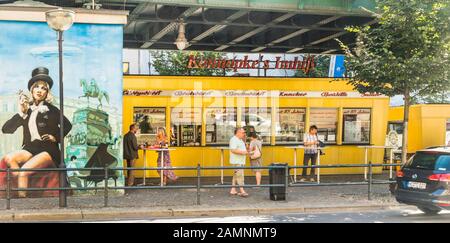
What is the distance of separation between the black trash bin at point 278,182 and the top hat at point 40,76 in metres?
6.16

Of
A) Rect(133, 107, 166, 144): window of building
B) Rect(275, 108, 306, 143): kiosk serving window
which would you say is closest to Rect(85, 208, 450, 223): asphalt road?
Rect(133, 107, 166, 144): window of building

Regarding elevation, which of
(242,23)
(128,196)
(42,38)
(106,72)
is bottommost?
(128,196)

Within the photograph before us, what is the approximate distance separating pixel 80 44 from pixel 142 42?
462 inches

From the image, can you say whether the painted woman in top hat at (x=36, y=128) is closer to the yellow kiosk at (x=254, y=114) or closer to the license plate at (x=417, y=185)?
the yellow kiosk at (x=254, y=114)

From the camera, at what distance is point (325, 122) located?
19.7 m

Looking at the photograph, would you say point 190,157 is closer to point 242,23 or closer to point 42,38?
point 242,23

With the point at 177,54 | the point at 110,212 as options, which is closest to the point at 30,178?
the point at 110,212

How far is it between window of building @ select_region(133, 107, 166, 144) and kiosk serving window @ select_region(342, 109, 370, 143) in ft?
22.6

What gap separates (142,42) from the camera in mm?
25547

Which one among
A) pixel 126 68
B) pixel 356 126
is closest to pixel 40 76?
pixel 126 68

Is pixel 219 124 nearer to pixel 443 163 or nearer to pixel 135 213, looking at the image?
pixel 135 213

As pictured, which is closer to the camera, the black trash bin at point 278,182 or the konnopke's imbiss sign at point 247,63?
the black trash bin at point 278,182

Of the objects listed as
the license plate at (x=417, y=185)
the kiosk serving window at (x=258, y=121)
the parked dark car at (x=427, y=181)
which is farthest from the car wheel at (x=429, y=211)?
the kiosk serving window at (x=258, y=121)

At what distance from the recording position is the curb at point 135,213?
10.9 metres
